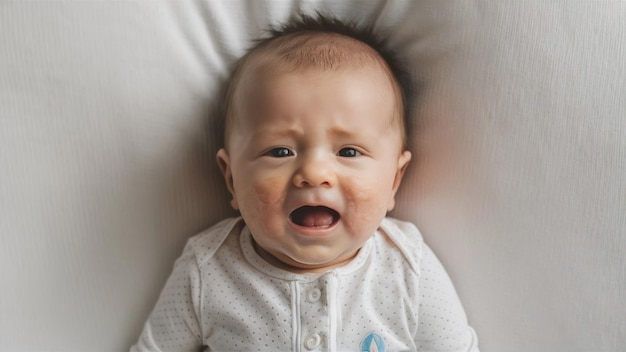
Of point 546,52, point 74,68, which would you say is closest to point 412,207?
point 546,52

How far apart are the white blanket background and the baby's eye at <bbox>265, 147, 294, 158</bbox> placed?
207mm

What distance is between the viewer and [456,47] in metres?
1.01

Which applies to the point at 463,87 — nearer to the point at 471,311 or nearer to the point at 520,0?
the point at 520,0

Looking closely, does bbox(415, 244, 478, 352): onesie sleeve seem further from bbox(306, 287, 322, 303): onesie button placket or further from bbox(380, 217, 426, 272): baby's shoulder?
bbox(306, 287, 322, 303): onesie button placket

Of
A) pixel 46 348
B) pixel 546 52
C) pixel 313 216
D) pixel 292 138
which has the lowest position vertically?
pixel 46 348

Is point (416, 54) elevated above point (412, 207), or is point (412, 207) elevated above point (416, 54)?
point (416, 54)

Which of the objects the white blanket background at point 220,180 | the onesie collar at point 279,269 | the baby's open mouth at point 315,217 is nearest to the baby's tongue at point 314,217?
the baby's open mouth at point 315,217

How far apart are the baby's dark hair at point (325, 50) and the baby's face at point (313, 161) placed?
0.03 m

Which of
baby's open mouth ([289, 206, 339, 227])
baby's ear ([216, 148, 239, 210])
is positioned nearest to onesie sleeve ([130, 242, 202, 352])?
baby's ear ([216, 148, 239, 210])

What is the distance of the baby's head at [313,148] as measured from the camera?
90 cm

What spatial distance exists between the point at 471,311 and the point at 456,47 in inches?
17.9

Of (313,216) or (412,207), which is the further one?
(412,207)

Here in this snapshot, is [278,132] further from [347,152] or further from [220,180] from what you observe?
[220,180]

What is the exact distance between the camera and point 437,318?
100 cm
